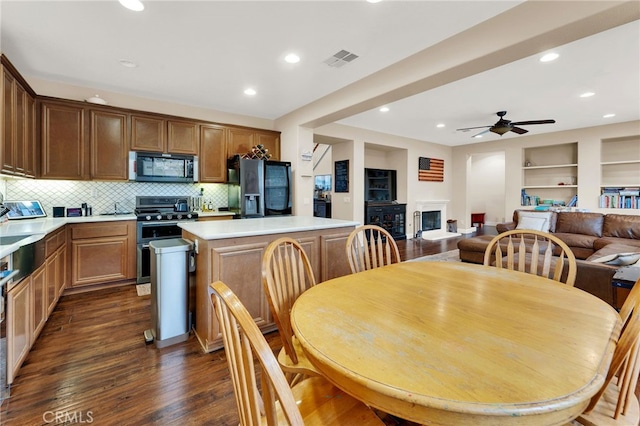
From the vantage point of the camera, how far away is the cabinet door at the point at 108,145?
12.0 feet

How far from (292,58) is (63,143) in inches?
118

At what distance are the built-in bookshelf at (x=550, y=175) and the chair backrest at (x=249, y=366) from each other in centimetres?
804

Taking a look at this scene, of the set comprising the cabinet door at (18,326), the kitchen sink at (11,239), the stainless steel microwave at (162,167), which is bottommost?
the cabinet door at (18,326)

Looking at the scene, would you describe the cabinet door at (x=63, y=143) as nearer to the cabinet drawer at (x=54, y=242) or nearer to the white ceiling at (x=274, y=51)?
the white ceiling at (x=274, y=51)

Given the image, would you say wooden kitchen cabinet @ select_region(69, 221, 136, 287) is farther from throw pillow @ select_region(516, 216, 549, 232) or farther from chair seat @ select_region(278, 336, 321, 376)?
throw pillow @ select_region(516, 216, 549, 232)

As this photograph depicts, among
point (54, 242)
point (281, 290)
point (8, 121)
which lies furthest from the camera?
point (54, 242)

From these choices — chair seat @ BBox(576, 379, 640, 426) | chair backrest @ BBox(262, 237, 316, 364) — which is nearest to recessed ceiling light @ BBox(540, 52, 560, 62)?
chair seat @ BBox(576, 379, 640, 426)

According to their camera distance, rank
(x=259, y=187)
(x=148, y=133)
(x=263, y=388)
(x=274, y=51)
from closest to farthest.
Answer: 1. (x=263, y=388)
2. (x=274, y=51)
3. (x=148, y=133)
4. (x=259, y=187)

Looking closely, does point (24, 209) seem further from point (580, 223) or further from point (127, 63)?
point (580, 223)

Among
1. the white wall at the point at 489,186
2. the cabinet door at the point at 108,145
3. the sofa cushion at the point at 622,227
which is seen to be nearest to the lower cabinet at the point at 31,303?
the cabinet door at the point at 108,145

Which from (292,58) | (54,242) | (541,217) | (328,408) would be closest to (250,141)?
(292,58)

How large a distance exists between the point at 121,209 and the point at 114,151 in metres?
0.84

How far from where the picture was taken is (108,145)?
12.3 feet

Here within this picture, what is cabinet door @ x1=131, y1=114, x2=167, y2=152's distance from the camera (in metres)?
3.91
